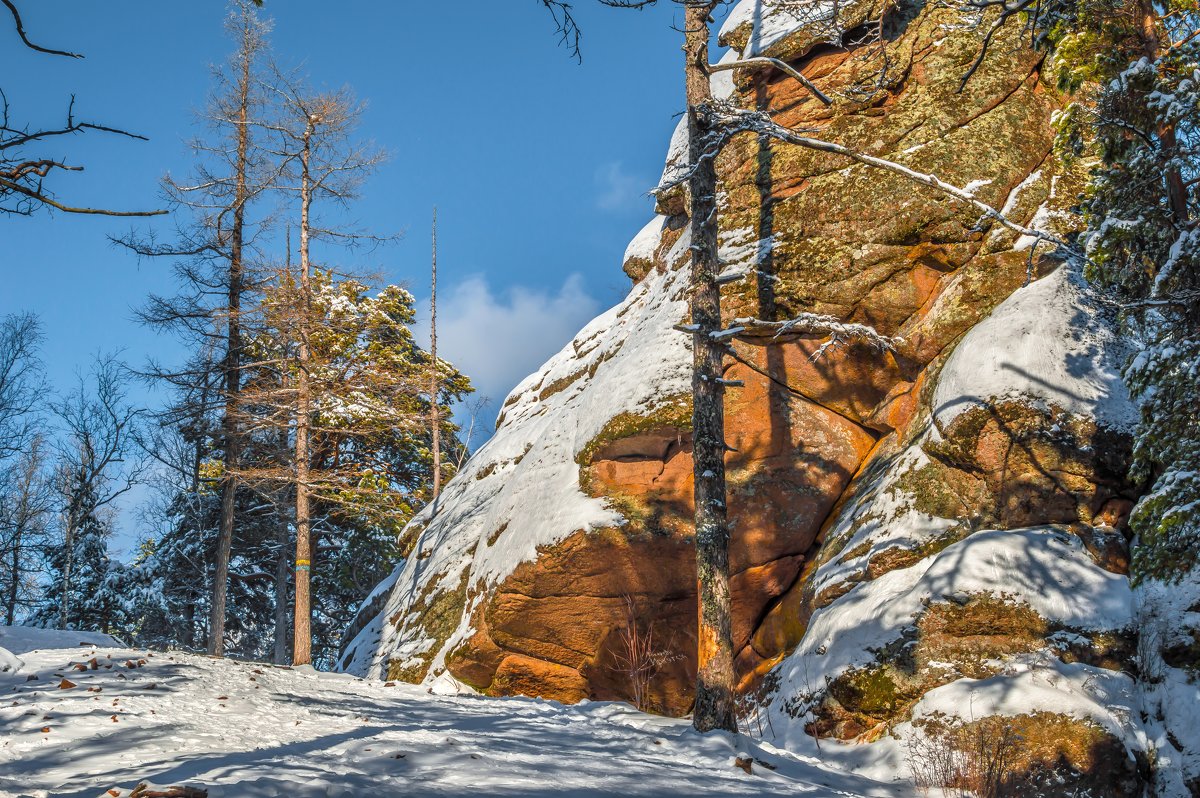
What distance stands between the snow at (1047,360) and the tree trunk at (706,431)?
3.30 metres

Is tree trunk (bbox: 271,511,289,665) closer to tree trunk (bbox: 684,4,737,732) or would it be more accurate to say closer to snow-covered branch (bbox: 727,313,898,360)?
snow-covered branch (bbox: 727,313,898,360)

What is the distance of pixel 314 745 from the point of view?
18.3 ft

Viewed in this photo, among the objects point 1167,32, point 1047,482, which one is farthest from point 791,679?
point 1167,32

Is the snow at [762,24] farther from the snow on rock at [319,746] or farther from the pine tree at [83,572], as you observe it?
the pine tree at [83,572]

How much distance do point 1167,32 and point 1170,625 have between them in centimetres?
640

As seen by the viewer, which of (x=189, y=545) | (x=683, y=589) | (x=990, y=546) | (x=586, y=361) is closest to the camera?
(x=990, y=546)

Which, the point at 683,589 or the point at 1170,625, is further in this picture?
the point at 683,589

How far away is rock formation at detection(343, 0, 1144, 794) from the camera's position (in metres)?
7.84

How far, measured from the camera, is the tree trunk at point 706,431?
7.80 m

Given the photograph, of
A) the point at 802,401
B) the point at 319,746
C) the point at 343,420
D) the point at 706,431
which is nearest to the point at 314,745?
the point at 319,746

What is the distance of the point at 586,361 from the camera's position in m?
17.6

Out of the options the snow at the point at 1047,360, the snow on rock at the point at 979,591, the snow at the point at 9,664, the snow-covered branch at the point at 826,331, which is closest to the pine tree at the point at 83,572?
the snow at the point at 9,664

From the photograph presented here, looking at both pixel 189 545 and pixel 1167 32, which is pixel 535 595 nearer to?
pixel 1167 32

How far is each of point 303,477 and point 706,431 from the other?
10.4 meters
